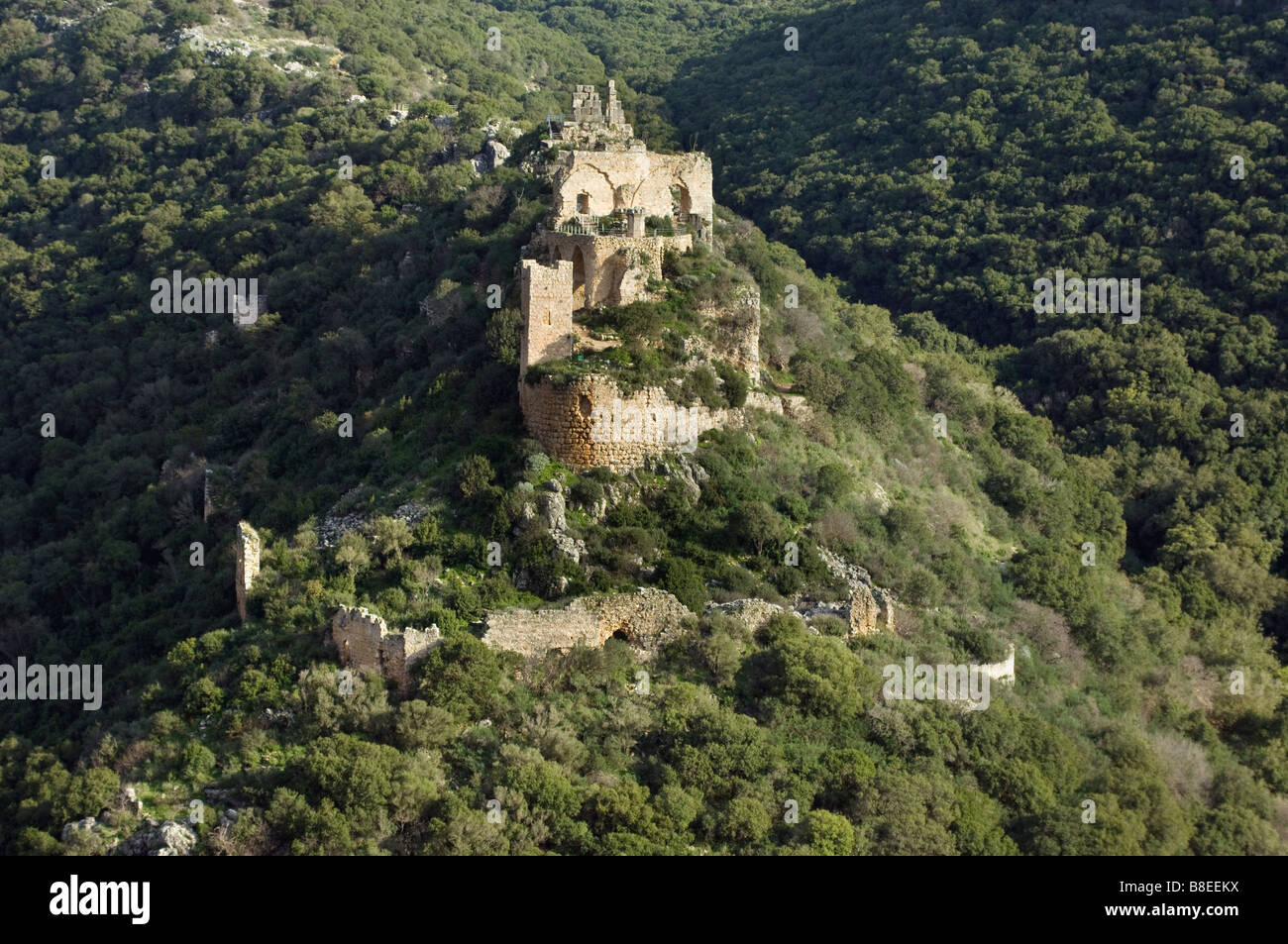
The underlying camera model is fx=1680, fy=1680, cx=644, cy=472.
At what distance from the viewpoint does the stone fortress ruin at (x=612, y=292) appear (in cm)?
3067

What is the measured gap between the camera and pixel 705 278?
34750 mm

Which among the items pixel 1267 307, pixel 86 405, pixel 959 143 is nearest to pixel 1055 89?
pixel 959 143

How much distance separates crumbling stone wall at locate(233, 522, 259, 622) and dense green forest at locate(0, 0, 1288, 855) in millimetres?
522

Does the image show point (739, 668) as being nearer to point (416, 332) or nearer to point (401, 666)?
point (401, 666)

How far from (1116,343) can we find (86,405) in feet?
100

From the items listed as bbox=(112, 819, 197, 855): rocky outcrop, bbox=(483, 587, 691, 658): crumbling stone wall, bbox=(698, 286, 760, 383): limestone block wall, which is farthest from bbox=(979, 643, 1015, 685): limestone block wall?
bbox=(112, 819, 197, 855): rocky outcrop

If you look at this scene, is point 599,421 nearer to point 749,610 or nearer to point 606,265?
point 749,610

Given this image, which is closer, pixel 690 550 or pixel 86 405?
pixel 690 550

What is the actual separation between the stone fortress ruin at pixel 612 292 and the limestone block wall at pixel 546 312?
18mm

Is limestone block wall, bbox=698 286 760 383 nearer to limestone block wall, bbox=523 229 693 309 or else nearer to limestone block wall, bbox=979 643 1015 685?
limestone block wall, bbox=523 229 693 309

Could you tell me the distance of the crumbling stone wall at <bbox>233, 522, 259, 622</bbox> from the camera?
29.7m

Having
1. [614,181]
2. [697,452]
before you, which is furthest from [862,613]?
[614,181]

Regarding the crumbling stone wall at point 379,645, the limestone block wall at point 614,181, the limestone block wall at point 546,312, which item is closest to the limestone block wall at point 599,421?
the limestone block wall at point 546,312

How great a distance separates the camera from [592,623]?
28.1 m
